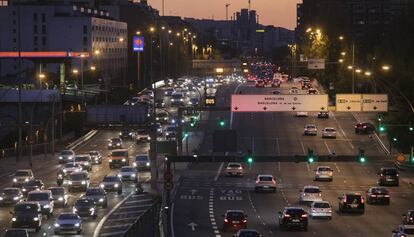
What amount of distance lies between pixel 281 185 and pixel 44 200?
931 inches

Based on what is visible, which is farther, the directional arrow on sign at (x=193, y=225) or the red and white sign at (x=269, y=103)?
the red and white sign at (x=269, y=103)

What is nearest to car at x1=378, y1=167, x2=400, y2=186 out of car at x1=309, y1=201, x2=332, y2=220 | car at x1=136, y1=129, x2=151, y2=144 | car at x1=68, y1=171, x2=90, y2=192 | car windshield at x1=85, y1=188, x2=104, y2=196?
car at x1=309, y1=201, x2=332, y2=220

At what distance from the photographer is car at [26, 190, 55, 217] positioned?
166 feet

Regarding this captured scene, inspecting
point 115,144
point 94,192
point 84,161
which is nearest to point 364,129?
point 115,144

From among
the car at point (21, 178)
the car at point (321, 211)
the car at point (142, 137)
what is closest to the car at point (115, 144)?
the car at point (142, 137)

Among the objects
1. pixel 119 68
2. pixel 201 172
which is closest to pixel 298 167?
pixel 201 172

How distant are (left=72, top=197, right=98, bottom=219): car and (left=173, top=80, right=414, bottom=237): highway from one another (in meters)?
4.02

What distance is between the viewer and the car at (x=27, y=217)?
149 ft

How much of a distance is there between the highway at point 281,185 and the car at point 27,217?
6036mm

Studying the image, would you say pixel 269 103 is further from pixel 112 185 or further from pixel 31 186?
pixel 31 186

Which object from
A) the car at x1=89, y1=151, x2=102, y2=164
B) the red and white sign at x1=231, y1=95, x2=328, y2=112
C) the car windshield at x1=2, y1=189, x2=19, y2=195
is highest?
the red and white sign at x1=231, y1=95, x2=328, y2=112

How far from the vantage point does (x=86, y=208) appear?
50.5 metres

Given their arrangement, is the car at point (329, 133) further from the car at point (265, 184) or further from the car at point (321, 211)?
the car at point (321, 211)

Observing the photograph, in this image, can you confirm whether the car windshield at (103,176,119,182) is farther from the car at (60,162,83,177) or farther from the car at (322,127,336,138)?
the car at (322,127,336,138)
